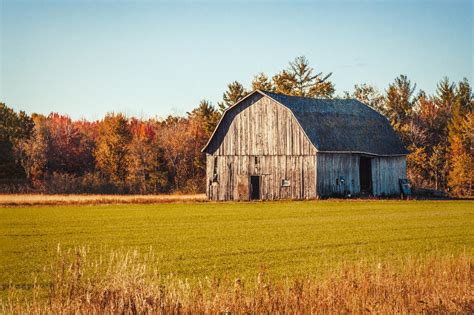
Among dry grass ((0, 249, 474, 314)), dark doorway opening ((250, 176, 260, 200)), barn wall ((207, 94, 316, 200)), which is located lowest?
dry grass ((0, 249, 474, 314))

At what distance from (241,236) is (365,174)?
3186 cm

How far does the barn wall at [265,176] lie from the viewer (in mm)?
50312

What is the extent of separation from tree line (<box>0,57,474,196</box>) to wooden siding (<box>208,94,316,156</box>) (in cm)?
1694

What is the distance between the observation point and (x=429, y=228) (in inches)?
1112

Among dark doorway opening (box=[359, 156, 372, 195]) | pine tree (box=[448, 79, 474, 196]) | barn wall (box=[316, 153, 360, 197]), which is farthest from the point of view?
pine tree (box=[448, 79, 474, 196])

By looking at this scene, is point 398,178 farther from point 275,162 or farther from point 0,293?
point 0,293

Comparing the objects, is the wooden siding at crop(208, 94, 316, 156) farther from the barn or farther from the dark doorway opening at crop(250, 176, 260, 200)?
the dark doorway opening at crop(250, 176, 260, 200)

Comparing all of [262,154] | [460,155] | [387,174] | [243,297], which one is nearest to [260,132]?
[262,154]

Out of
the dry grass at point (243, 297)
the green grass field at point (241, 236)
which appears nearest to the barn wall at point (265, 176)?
the green grass field at point (241, 236)

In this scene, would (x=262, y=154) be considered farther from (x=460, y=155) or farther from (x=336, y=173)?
(x=460, y=155)

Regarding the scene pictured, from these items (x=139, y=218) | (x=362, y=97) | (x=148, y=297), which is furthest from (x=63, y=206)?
(x=362, y=97)

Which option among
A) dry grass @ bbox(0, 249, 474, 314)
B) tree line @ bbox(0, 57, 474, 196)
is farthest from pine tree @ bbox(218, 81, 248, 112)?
dry grass @ bbox(0, 249, 474, 314)

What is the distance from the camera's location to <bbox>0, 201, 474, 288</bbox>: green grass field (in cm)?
1839

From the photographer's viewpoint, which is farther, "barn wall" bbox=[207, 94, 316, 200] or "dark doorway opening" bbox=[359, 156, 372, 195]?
"dark doorway opening" bbox=[359, 156, 372, 195]
